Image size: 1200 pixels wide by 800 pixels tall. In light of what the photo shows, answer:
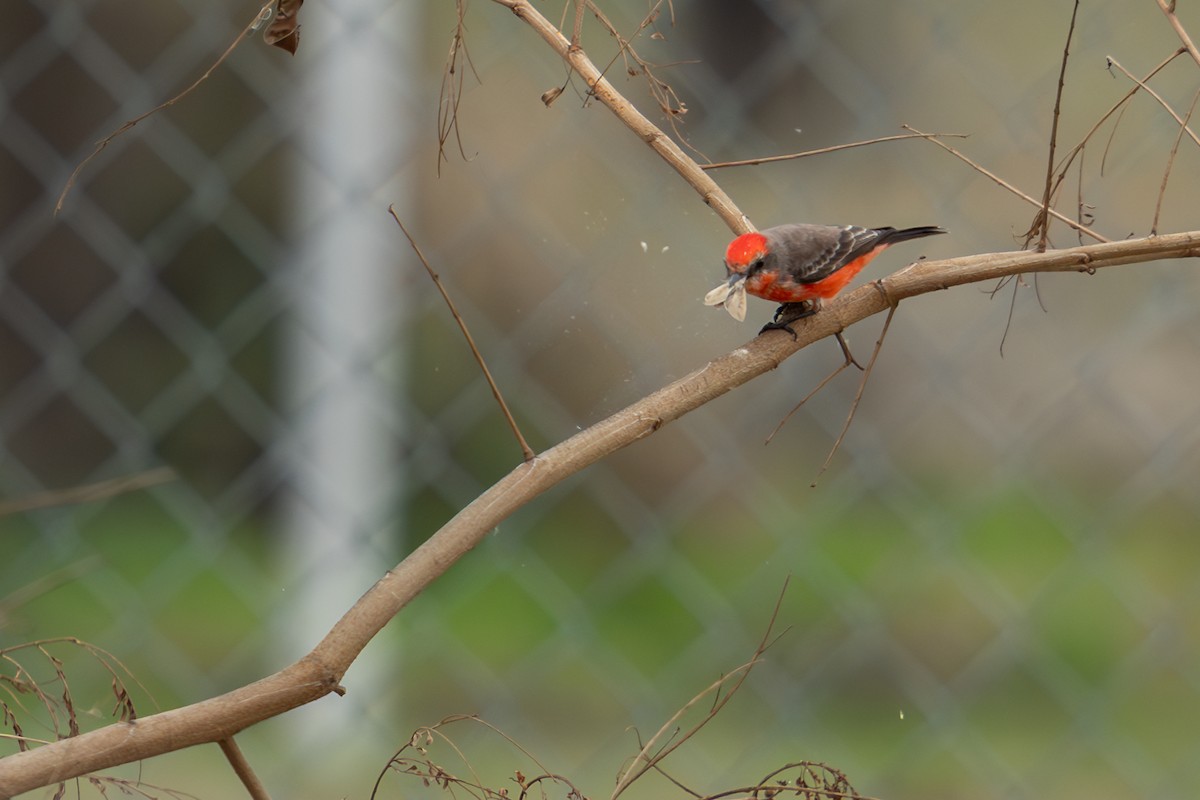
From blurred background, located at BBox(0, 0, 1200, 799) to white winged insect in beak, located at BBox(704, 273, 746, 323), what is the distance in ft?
1.67

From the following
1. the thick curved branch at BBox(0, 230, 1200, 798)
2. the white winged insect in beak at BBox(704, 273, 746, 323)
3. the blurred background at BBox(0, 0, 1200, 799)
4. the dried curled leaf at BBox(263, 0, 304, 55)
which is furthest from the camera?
the blurred background at BBox(0, 0, 1200, 799)

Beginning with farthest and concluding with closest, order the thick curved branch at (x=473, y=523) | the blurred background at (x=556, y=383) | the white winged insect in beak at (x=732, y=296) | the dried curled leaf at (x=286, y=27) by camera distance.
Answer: the blurred background at (x=556, y=383)
the white winged insect in beak at (x=732, y=296)
the dried curled leaf at (x=286, y=27)
the thick curved branch at (x=473, y=523)

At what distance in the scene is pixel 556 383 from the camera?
1.60 metres

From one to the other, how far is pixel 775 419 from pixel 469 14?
72 centimetres

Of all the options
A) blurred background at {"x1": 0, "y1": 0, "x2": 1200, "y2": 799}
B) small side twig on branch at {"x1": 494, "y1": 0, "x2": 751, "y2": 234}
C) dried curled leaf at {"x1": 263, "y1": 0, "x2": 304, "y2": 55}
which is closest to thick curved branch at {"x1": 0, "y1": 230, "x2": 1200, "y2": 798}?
small side twig on branch at {"x1": 494, "y1": 0, "x2": 751, "y2": 234}

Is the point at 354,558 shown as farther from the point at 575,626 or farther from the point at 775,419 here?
the point at 775,419

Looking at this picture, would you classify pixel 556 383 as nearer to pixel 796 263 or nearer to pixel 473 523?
pixel 796 263

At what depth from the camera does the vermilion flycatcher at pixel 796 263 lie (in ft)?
3.59

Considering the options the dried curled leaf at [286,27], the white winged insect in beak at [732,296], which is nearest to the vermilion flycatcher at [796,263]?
the white winged insect in beak at [732,296]

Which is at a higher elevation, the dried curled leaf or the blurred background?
the dried curled leaf

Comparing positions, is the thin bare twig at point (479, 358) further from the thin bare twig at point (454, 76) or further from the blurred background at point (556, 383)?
the blurred background at point (556, 383)

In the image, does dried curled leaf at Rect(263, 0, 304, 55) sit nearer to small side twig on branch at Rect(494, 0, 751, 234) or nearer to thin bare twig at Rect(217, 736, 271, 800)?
small side twig on branch at Rect(494, 0, 751, 234)

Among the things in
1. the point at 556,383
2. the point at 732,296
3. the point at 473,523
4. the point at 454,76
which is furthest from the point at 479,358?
the point at 556,383

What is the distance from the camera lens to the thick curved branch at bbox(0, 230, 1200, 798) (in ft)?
2.42
